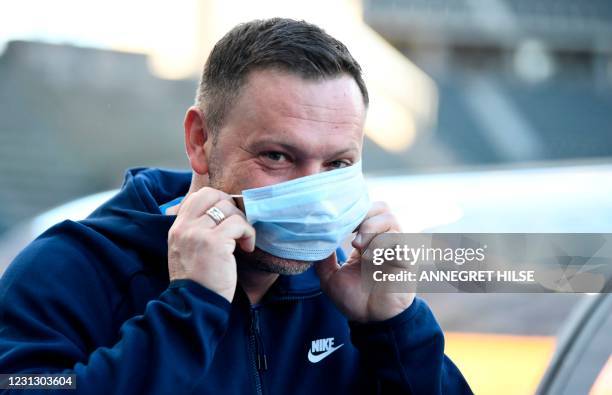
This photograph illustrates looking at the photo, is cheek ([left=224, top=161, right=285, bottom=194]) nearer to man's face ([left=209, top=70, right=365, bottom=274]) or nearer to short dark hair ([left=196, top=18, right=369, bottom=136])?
man's face ([left=209, top=70, right=365, bottom=274])

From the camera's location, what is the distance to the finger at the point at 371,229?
1981 mm

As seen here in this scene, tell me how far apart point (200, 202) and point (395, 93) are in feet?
49.6

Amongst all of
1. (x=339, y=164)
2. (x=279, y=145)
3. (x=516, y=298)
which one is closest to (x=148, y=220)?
(x=279, y=145)

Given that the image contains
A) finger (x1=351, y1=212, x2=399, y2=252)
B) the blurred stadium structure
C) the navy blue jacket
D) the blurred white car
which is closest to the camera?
the navy blue jacket

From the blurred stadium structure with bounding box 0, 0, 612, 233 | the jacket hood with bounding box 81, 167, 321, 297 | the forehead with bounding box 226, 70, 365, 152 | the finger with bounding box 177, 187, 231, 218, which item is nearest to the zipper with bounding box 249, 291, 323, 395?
the jacket hood with bounding box 81, 167, 321, 297

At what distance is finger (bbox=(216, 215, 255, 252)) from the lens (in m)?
1.72

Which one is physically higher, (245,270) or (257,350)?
(245,270)

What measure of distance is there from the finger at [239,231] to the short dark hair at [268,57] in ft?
1.14

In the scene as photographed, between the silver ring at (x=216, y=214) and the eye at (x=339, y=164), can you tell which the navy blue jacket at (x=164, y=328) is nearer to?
the silver ring at (x=216, y=214)

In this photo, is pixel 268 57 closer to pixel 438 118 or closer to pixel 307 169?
pixel 307 169

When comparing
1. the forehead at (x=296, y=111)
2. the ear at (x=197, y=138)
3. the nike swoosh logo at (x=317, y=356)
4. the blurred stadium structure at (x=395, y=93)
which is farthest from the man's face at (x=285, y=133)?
the blurred stadium structure at (x=395, y=93)

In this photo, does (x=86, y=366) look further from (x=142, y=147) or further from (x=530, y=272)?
(x=142, y=147)

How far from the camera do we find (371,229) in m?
1.98

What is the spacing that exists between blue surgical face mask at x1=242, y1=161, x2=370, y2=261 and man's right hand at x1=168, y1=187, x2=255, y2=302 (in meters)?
0.11
